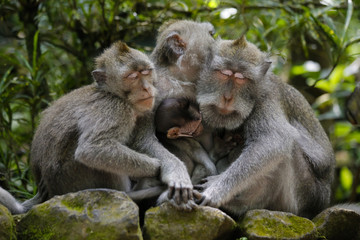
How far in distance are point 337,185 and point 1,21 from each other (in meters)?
7.49

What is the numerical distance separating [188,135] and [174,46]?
3.94 ft

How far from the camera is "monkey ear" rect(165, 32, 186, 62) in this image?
611cm

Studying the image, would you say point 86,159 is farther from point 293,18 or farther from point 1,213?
point 293,18

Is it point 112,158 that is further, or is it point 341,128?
point 341,128

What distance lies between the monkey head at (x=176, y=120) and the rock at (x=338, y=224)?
5.96 feet

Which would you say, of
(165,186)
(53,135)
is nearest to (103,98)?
(53,135)

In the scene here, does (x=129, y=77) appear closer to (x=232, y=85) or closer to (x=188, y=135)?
(x=188, y=135)

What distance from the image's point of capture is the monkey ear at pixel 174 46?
20.1 ft

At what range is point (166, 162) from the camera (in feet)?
17.3

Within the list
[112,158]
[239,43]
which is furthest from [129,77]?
[239,43]

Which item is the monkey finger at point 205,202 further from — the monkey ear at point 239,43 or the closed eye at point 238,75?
the monkey ear at point 239,43

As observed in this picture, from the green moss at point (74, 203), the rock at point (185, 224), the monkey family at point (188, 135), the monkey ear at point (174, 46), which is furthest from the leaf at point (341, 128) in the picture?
the green moss at point (74, 203)

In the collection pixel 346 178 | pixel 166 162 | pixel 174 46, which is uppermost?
pixel 174 46

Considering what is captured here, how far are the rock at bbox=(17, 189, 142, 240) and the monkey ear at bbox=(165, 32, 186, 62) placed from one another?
7.57ft
